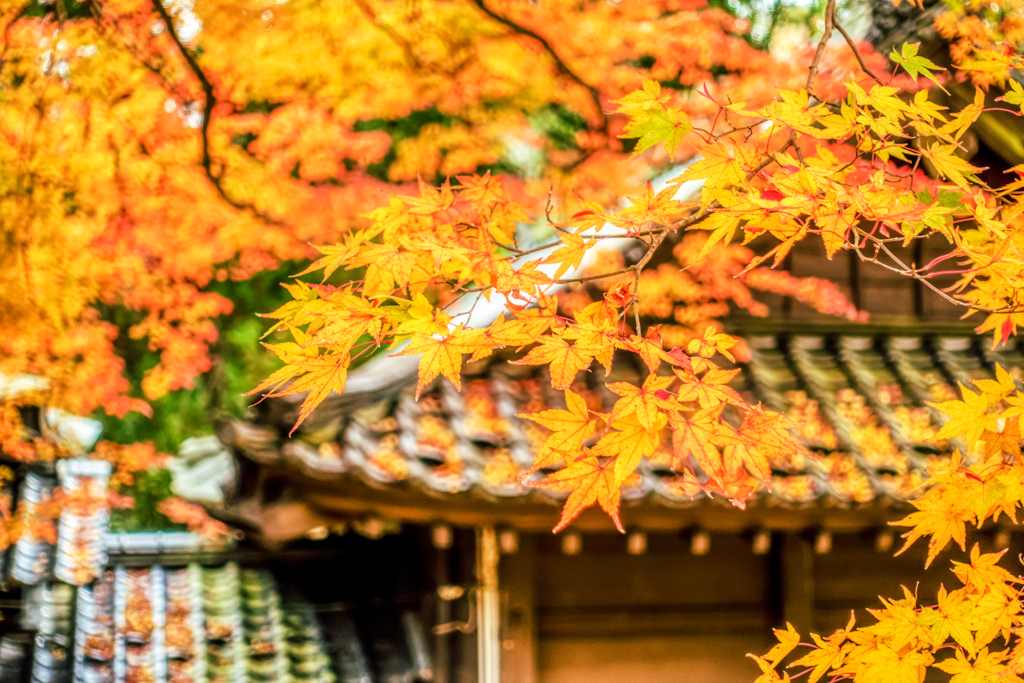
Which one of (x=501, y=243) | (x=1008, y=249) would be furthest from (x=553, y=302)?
(x=1008, y=249)

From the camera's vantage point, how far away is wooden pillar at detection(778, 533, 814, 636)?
13.9 ft

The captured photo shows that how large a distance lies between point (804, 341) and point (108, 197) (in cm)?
595

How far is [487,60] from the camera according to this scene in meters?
7.76

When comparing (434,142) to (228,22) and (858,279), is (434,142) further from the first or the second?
(858,279)

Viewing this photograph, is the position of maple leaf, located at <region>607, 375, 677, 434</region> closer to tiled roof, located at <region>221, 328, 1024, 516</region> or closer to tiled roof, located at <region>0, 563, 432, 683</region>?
tiled roof, located at <region>221, 328, 1024, 516</region>

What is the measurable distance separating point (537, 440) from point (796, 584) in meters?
1.65

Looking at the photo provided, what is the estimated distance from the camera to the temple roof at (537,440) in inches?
130

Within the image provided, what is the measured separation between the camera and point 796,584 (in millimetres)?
4266

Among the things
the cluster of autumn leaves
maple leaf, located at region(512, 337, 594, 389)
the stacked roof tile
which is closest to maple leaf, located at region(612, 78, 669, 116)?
the cluster of autumn leaves

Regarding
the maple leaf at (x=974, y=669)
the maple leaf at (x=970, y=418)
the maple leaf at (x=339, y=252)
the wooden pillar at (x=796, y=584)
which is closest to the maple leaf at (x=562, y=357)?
the maple leaf at (x=339, y=252)

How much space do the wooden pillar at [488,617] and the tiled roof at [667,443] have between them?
64 cm

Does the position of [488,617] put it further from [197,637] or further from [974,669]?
[974,669]

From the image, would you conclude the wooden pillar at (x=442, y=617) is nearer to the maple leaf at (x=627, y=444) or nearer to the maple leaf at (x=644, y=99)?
the maple leaf at (x=627, y=444)

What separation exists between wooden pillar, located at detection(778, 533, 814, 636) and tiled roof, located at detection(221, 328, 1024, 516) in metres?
0.64
